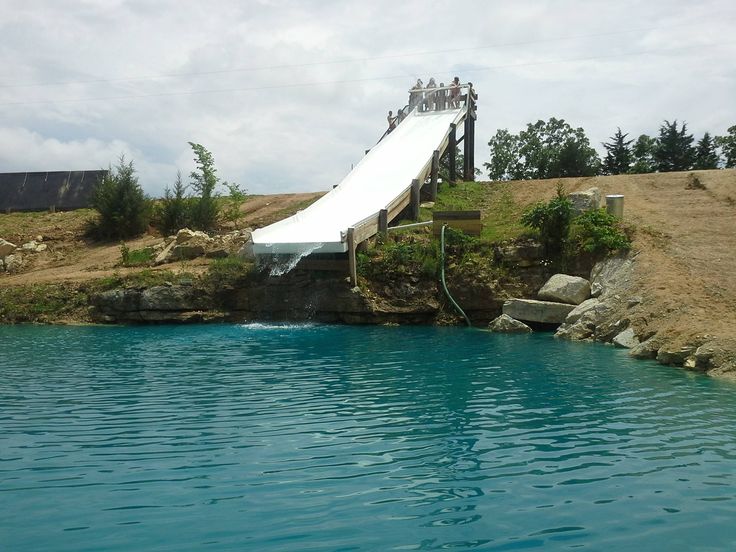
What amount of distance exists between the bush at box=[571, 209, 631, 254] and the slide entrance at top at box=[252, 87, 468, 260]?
5.58 meters

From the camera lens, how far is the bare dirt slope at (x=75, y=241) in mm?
21750

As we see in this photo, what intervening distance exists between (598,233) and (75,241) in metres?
19.8

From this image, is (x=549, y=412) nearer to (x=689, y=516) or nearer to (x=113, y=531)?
(x=689, y=516)

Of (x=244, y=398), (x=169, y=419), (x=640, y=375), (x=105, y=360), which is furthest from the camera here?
(x=105, y=360)

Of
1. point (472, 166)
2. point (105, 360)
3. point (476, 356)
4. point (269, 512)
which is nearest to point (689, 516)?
point (269, 512)

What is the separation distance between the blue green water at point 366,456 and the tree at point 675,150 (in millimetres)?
28085

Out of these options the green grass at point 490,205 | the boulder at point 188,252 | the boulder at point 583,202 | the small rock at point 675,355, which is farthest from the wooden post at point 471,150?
the small rock at point 675,355

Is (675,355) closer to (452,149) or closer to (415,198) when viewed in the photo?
(415,198)

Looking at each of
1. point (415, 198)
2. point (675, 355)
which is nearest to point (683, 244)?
point (675, 355)

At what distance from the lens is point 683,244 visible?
17.1 meters

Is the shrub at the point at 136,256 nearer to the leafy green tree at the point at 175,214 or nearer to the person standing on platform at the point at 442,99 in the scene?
the leafy green tree at the point at 175,214

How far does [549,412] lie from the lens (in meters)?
8.39

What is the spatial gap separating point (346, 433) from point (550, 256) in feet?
40.9

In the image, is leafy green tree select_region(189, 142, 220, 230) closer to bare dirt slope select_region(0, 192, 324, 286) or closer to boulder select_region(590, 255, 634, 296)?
bare dirt slope select_region(0, 192, 324, 286)
